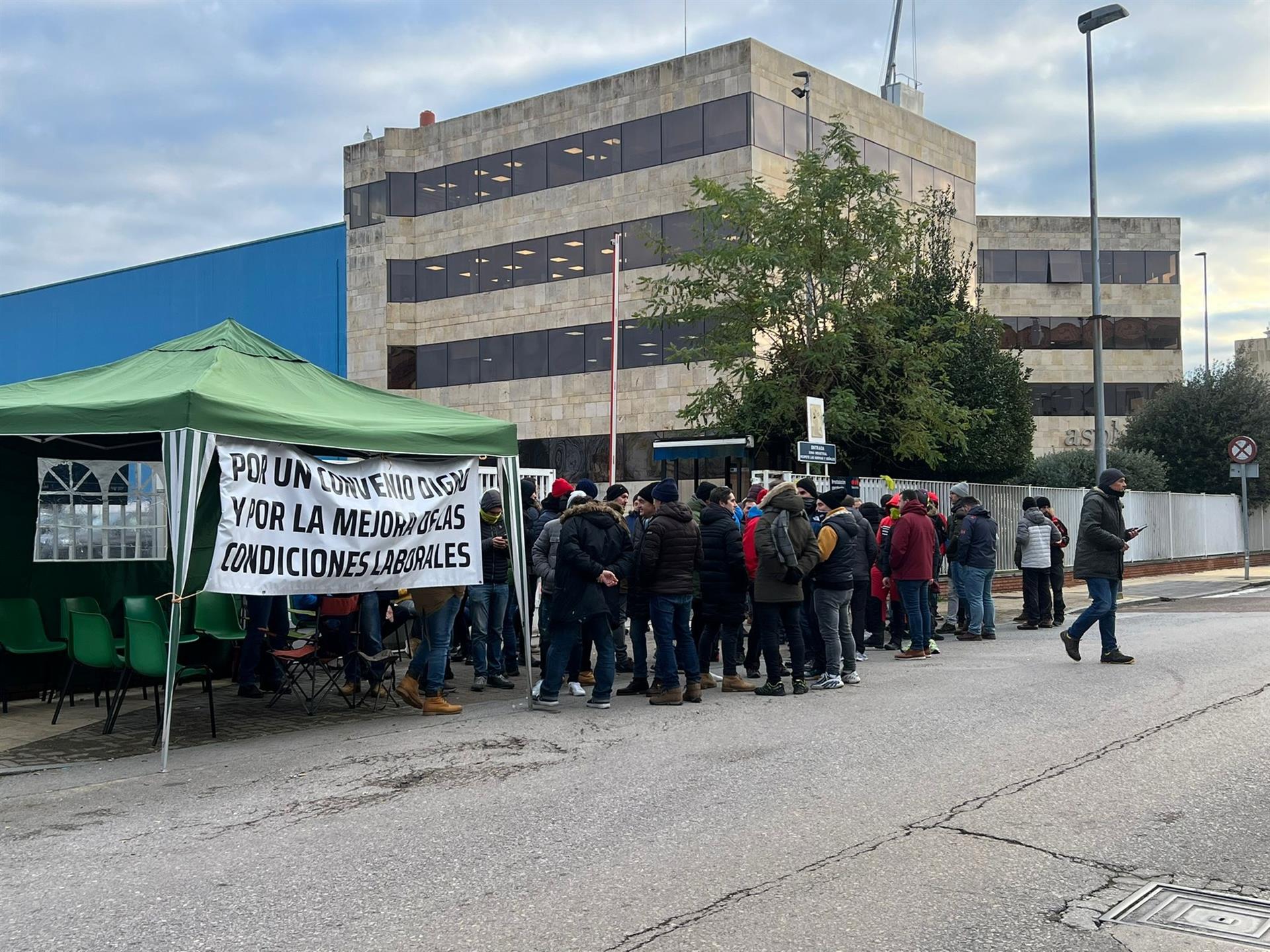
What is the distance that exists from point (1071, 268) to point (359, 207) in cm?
3310

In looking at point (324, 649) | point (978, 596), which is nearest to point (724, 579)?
point (324, 649)

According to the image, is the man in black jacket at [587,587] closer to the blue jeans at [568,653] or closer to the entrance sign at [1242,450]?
the blue jeans at [568,653]

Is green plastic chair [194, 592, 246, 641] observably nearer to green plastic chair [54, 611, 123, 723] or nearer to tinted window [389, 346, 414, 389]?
green plastic chair [54, 611, 123, 723]

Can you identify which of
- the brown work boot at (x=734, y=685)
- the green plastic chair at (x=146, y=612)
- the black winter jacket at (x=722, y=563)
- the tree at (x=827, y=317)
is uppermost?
the tree at (x=827, y=317)

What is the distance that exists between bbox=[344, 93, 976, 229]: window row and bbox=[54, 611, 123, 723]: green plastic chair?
29115 mm

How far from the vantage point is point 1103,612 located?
1195cm

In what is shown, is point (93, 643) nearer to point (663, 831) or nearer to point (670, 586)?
point (670, 586)

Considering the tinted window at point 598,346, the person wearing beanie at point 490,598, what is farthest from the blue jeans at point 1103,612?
the tinted window at point 598,346

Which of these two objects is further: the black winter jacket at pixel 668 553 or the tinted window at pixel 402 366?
the tinted window at pixel 402 366

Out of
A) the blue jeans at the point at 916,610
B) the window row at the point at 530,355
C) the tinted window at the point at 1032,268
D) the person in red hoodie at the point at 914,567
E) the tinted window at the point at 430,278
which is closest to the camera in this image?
the person in red hoodie at the point at 914,567

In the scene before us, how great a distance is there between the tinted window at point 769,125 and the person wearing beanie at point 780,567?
2716 centimetres

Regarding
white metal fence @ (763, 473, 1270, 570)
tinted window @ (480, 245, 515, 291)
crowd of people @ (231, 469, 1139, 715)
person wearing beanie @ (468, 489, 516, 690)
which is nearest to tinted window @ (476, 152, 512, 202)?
tinted window @ (480, 245, 515, 291)

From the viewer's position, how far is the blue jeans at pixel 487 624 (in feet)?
36.4

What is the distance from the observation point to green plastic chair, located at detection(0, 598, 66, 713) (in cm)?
1052
